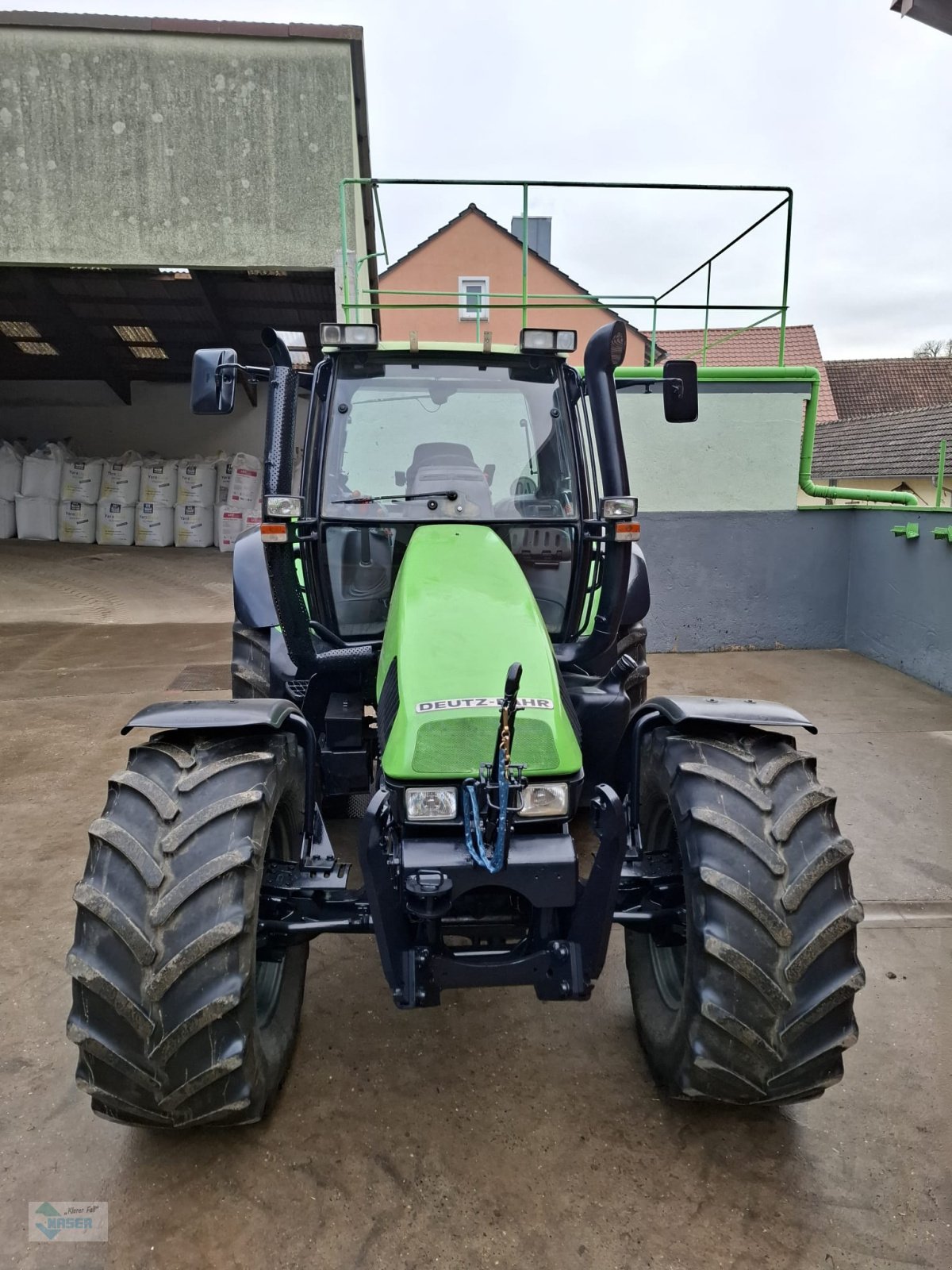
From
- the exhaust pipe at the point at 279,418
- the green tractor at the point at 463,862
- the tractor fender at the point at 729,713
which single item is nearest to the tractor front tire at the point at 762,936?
the green tractor at the point at 463,862

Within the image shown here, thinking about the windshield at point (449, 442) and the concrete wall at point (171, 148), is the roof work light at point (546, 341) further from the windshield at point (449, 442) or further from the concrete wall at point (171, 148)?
the concrete wall at point (171, 148)

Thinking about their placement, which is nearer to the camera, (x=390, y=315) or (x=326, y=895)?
(x=326, y=895)

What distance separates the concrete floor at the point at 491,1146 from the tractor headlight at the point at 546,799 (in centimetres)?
86

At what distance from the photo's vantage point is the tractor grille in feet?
6.44

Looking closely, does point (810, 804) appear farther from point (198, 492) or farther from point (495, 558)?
point (198, 492)

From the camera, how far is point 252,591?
378 centimetres

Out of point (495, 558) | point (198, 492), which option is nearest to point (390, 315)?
point (198, 492)

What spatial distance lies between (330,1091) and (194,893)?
0.81 meters

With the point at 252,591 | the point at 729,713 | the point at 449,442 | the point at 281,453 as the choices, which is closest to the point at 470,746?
the point at 729,713

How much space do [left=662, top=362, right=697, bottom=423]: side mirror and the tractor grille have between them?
1.46 meters

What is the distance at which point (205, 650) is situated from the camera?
24.5ft

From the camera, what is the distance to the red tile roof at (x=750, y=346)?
710 inches

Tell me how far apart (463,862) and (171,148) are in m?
8.50

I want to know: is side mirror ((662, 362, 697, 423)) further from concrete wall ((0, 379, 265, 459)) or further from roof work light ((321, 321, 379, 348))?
concrete wall ((0, 379, 265, 459))
